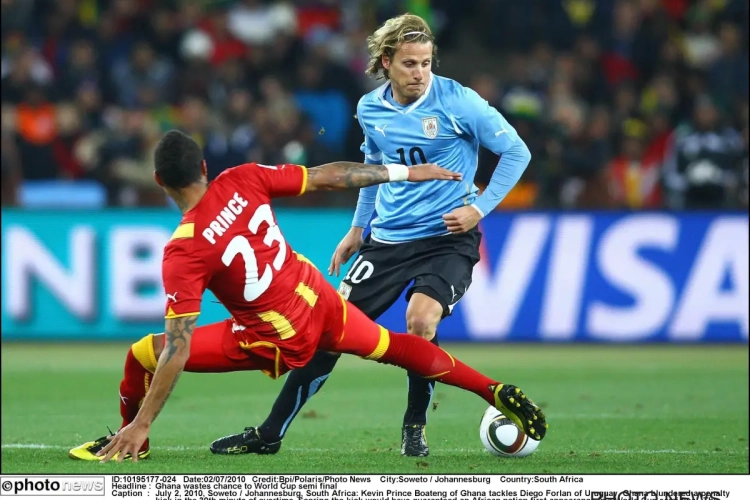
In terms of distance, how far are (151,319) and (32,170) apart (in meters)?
2.84

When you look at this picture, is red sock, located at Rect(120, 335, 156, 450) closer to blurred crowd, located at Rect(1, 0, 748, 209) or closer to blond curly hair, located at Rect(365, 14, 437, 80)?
blond curly hair, located at Rect(365, 14, 437, 80)

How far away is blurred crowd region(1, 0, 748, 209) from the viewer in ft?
45.5

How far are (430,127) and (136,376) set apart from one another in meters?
2.03

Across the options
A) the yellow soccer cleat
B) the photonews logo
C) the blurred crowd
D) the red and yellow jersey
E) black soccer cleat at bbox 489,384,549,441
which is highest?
the blurred crowd

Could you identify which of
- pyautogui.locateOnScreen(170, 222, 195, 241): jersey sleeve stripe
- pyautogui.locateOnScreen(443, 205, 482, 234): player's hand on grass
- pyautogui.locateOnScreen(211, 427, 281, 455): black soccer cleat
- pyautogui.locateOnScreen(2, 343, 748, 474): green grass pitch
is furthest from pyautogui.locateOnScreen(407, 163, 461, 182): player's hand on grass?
pyautogui.locateOnScreen(211, 427, 281, 455): black soccer cleat

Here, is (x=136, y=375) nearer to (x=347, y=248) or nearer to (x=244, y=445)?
(x=244, y=445)

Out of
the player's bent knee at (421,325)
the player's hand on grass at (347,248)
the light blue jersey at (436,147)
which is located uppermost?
the light blue jersey at (436,147)

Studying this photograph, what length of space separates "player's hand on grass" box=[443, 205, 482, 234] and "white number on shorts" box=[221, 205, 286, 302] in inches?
38.8

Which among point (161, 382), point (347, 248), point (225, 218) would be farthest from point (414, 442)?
point (225, 218)

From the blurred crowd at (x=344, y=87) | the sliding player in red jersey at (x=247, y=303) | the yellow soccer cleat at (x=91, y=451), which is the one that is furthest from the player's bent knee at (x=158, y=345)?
the blurred crowd at (x=344, y=87)

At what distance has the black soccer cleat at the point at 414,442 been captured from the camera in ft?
21.4

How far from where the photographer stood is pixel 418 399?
A: 263 inches

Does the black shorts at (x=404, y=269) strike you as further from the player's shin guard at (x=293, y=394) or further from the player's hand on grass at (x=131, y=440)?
the player's hand on grass at (x=131, y=440)

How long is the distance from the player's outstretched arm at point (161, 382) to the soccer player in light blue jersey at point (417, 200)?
1021 mm
